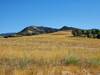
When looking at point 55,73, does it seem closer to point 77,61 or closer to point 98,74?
point 98,74

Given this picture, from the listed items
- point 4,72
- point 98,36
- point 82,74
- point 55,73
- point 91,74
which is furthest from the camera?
point 98,36

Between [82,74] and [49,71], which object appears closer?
[49,71]

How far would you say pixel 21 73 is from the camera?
31.3ft

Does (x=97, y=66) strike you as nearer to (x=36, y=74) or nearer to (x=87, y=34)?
(x=36, y=74)

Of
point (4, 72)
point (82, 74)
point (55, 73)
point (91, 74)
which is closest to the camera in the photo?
point (4, 72)

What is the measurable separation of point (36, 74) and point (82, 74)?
2.10 meters

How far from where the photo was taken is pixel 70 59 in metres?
15.9

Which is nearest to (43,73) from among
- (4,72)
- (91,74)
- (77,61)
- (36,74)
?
(36,74)

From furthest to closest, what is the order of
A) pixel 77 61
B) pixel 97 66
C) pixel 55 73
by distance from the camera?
pixel 77 61, pixel 97 66, pixel 55 73

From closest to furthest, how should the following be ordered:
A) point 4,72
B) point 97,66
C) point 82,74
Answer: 1. point 4,72
2. point 82,74
3. point 97,66

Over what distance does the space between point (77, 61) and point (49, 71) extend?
5.85 metres

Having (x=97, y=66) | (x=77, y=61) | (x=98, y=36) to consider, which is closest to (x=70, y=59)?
(x=77, y=61)

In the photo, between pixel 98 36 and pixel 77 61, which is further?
pixel 98 36

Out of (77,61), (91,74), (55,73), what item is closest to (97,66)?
(77,61)
